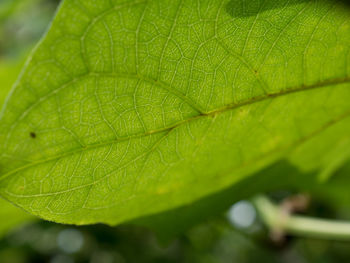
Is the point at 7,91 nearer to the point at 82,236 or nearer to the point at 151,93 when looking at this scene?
the point at 151,93

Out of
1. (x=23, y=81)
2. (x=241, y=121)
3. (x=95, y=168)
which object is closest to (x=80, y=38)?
(x=23, y=81)

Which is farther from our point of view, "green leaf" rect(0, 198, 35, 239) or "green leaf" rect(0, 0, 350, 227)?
"green leaf" rect(0, 198, 35, 239)

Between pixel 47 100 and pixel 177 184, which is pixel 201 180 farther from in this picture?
pixel 47 100

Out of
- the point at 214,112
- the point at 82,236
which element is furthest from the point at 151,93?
the point at 82,236

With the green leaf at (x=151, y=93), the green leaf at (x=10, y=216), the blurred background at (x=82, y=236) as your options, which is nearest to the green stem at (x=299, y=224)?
the blurred background at (x=82, y=236)

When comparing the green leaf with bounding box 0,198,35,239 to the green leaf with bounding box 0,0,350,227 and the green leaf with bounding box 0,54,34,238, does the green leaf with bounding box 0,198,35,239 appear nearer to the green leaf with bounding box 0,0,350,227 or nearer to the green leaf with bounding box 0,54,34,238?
the green leaf with bounding box 0,54,34,238

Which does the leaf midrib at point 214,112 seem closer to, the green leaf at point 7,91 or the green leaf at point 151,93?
the green leaf at point 151,93

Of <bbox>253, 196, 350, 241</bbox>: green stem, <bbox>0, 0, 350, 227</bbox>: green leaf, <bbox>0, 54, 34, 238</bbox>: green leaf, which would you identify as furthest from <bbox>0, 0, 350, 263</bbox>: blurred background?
<bbox>0, 0, 350, 227</bbox>: green leaf
